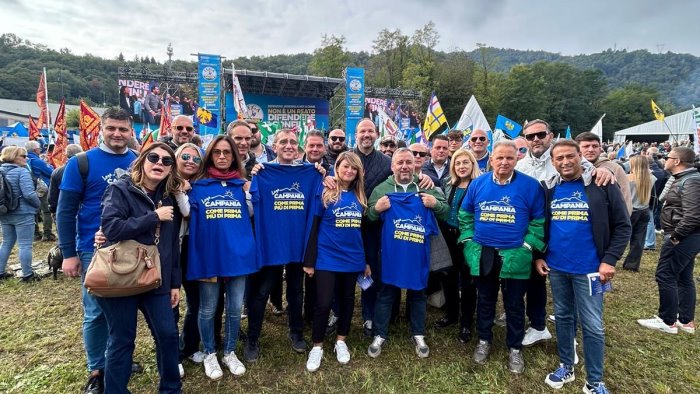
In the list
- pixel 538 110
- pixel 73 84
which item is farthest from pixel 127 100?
pixel 538 110

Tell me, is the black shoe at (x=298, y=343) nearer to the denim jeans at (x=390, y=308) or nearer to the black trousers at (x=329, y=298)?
the black trousers at (x=329, y=298)

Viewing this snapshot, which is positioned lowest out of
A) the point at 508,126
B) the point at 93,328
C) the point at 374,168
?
the point at 93,328

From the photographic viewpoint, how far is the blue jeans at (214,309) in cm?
337

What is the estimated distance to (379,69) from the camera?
55.2 metres

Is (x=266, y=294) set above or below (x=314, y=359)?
above

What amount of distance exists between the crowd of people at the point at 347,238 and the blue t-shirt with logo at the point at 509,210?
13 mm

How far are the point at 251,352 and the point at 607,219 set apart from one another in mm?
3614

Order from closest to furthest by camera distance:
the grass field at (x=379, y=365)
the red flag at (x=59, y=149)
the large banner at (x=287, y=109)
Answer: the grass field at (x=379, y=365), the red flag at (x=59, y=149), the large banner at (x=287, y=109)

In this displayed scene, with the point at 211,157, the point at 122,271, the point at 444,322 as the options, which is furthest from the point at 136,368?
the point at 444,322

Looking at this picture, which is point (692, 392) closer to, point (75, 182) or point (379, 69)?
point (75, 182)

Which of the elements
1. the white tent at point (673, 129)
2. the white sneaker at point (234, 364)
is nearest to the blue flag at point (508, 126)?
the white sneaker at point (234, 364)

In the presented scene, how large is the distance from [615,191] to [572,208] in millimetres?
361

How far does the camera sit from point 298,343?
13.0 feet

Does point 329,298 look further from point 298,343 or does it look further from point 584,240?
point 584,240
